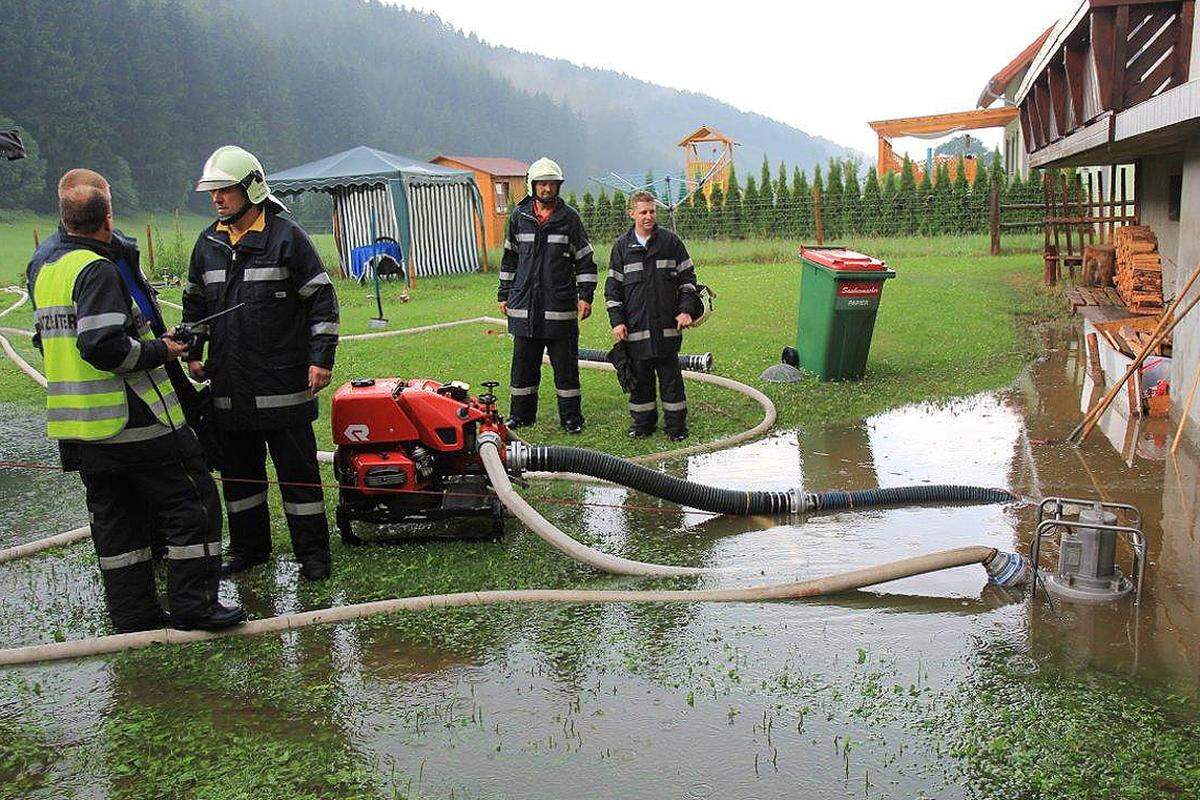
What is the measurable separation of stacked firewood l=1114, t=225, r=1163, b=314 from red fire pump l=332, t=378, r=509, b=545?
7.93 m

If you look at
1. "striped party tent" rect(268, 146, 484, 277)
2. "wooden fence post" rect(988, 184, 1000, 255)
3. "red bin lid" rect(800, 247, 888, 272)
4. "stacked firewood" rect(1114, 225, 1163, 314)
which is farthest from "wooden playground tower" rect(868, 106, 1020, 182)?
"red bin lid" rect(800, 247, 888, 272)

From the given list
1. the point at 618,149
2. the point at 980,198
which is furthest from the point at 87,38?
the point at 618,149

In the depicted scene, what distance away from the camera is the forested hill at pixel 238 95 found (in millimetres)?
50438

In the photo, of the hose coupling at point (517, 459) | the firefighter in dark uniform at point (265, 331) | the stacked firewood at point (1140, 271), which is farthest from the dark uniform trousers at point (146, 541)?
the stacked firewood at point (1140, 271)

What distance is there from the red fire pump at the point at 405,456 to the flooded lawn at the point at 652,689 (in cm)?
23

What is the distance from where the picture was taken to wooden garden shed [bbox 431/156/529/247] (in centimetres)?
3103

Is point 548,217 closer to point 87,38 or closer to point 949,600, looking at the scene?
point 949,600

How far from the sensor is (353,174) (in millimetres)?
21375

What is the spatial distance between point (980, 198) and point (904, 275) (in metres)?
8.22

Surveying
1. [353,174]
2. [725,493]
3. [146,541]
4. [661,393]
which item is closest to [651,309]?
[661,393]

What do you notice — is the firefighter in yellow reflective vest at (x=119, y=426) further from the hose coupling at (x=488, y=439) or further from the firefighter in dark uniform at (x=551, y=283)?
the firefighter in dark uniform at (x=551, y=283)

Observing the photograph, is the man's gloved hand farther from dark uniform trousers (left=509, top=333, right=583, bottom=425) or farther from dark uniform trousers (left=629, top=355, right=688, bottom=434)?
dark uniform trousers (left=629, top=355, right=688, bottom=434)

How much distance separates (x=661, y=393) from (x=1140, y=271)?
6.91 m

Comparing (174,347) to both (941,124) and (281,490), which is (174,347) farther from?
(941,124)
